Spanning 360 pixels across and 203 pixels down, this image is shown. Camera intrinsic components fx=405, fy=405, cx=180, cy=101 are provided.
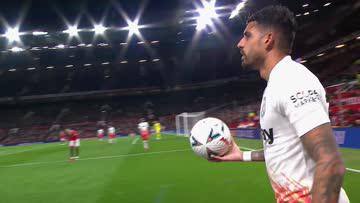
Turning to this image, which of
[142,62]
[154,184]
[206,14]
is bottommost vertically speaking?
[154,184]

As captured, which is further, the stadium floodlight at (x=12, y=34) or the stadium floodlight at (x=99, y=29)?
the stadium floodlight at (x=99, y=29)

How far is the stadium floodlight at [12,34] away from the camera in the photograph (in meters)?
44.4

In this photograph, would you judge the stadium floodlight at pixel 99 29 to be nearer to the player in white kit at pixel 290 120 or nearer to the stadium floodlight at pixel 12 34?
the stadium floodlight at pixel 12 34

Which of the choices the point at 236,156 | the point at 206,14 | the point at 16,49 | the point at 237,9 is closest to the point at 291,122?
the point at 236,156

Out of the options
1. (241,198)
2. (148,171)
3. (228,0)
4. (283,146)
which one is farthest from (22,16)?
(283,146)

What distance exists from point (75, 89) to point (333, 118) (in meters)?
58.9

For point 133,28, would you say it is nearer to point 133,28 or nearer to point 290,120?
point 133,28

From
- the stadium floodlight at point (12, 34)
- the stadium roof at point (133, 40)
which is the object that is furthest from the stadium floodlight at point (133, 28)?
the stadium floodlight at point (12, 34)

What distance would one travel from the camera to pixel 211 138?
316 centimetres

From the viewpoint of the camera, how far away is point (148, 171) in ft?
45.9

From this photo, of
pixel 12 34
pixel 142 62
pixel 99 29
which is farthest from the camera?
pixel 142 62

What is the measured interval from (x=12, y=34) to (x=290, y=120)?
4817cm

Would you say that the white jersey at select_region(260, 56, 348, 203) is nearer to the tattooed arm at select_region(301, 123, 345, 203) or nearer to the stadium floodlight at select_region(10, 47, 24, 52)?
the tattooed arm at select_region(301, 123, 345, 203)

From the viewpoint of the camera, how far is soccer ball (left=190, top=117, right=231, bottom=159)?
313 centimetres
